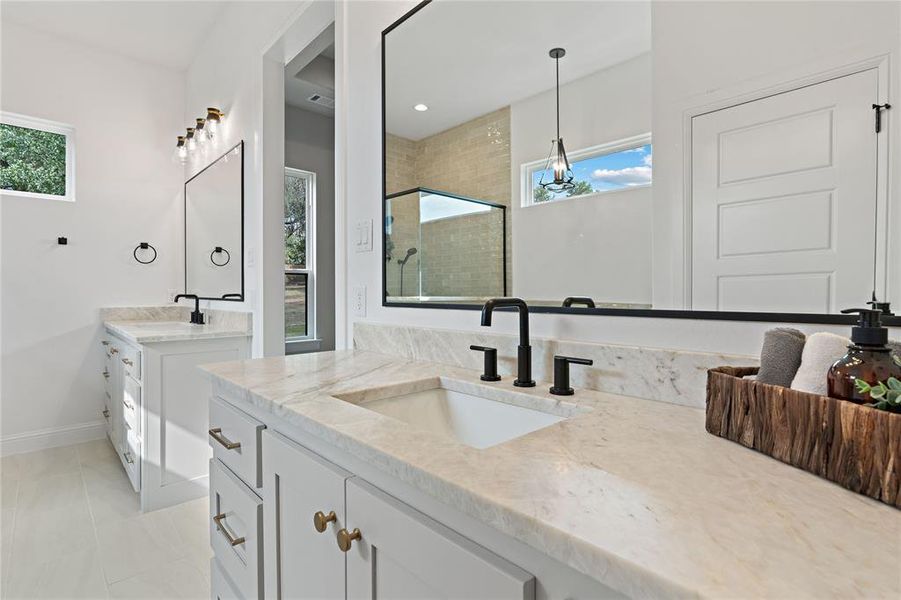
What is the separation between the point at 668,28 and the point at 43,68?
415cm

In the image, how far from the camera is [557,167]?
116 cm

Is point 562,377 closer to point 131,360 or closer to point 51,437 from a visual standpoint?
point 131,360

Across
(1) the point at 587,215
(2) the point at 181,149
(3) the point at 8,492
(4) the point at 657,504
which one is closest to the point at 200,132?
(2) the point at 181,149

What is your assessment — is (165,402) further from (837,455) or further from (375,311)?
(837,455)

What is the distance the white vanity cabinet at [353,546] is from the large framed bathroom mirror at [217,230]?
2038 mm

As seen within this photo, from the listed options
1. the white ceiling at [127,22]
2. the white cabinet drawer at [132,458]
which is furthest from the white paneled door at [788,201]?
the white ceiling at [127,22]

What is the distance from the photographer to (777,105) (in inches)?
30.9

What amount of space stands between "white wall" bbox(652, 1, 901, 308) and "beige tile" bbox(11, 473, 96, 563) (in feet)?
8.42

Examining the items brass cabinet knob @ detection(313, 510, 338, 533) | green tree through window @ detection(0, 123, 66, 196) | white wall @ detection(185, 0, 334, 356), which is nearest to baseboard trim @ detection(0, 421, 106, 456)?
green tree through window @ detection(0, 123, 66, 196)

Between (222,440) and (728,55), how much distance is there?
4.70 ft

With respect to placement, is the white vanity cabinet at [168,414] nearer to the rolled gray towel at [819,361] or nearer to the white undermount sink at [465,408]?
the white undermount sink at [465,408]

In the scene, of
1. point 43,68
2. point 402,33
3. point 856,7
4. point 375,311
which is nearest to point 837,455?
point 856,7

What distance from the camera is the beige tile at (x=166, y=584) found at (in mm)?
1705

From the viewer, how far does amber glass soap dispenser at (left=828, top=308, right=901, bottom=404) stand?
1.75 ft
